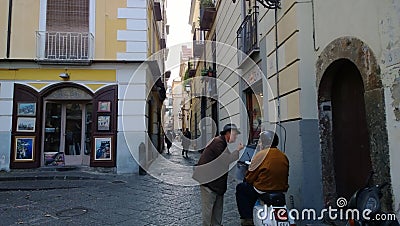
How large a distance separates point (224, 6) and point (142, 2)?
2766 mm

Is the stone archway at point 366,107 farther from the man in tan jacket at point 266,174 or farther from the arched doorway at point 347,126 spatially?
the man in tan jacket at point 266,174

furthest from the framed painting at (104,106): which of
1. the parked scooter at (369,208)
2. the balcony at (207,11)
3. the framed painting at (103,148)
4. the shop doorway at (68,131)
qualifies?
the parked scooter at (369,208)

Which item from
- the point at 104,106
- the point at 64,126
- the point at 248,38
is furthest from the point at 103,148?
the point at 248,38

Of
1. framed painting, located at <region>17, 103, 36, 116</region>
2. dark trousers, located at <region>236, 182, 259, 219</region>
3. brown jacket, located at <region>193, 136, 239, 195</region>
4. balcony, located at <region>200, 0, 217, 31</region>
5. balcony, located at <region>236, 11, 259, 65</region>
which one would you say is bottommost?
dark trousers, located at <region>236, 182, 259, 219</region>

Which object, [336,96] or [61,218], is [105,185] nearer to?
[61,218]

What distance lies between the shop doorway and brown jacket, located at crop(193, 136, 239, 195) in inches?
302

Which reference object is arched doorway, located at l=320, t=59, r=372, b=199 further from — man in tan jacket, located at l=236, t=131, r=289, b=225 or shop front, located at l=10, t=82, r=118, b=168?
shop front, located at l=10, t=82, r=118, b=168

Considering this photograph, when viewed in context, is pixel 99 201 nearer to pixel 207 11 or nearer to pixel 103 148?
pixel 103 148

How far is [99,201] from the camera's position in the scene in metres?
6.47

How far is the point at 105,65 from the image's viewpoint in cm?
1047

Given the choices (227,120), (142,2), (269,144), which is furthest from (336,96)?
(142,2)

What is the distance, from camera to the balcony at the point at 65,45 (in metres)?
10.2

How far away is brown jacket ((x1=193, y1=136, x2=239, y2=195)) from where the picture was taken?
3.92 meters

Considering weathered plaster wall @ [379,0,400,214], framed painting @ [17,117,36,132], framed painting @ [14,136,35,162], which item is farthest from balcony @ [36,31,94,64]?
weathered plaster wall @ [379,0,400,214]
